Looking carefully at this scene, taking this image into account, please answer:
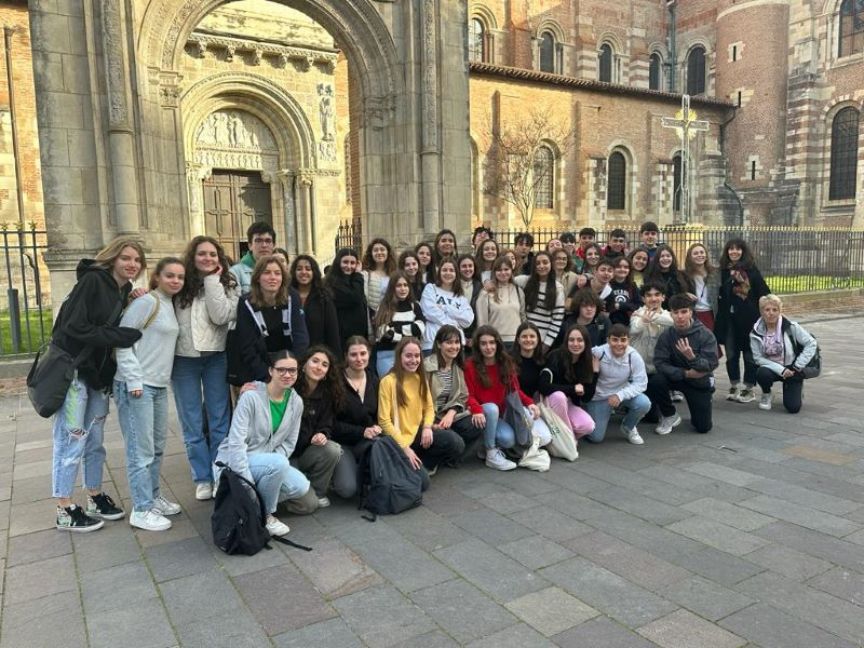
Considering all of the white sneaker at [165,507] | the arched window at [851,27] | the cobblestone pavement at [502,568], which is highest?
the arched window at [851,27]

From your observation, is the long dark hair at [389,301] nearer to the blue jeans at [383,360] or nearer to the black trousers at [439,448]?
the blue jeans at [383,360]

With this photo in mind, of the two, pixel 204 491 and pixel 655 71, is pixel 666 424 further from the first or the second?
pixel 655 71

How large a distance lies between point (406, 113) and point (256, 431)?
834 cm

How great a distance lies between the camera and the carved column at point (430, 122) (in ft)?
36.5

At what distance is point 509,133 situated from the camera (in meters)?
27.3

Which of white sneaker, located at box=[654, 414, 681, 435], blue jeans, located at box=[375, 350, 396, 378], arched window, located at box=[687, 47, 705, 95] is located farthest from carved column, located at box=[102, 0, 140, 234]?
arched window, located at box=[687, 47, 705, 95]

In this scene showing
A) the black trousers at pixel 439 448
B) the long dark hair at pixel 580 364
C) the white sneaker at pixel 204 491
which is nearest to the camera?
the white sneaker at pixel 204 491

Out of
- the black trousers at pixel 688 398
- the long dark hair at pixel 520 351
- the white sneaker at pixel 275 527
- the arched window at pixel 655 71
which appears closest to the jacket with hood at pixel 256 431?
the white sneaker at pixel 275 527

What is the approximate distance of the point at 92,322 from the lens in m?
4.08

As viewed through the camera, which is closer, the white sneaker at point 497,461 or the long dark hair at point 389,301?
the white sneaker at point 497,461

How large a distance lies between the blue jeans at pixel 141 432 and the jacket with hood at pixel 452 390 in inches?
82.1

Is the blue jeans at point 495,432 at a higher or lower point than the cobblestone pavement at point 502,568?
higher

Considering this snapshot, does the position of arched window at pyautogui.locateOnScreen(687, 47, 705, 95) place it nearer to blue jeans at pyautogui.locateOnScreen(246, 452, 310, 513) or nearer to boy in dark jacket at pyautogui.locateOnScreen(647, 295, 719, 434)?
boy in dark jacket at pyautogui.locateOnScreen(647, 295, 719, 434)

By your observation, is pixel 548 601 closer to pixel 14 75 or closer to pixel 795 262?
pixel 795 262
